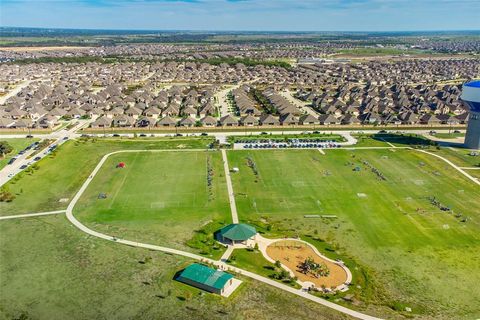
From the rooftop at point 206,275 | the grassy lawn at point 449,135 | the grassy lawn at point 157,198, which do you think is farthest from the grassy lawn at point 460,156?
the rooftop at point 206,275

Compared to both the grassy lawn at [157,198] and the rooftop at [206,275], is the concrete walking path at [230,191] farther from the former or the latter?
the rooftop at [206,275]

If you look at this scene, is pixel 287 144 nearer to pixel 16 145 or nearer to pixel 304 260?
pixel 304 260

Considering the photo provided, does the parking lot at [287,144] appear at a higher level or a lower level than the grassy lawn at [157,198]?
higher

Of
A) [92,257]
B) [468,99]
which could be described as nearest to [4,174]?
[92,257]

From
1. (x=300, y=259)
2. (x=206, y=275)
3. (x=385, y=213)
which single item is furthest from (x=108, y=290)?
(x=385, y=213)

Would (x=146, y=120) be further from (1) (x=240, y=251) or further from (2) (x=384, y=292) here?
(2) (x=384, y=292)

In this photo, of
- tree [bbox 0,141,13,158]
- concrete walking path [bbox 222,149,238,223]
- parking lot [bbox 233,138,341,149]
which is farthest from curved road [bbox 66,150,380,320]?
parking lot [bbox 233,138,341,149]
